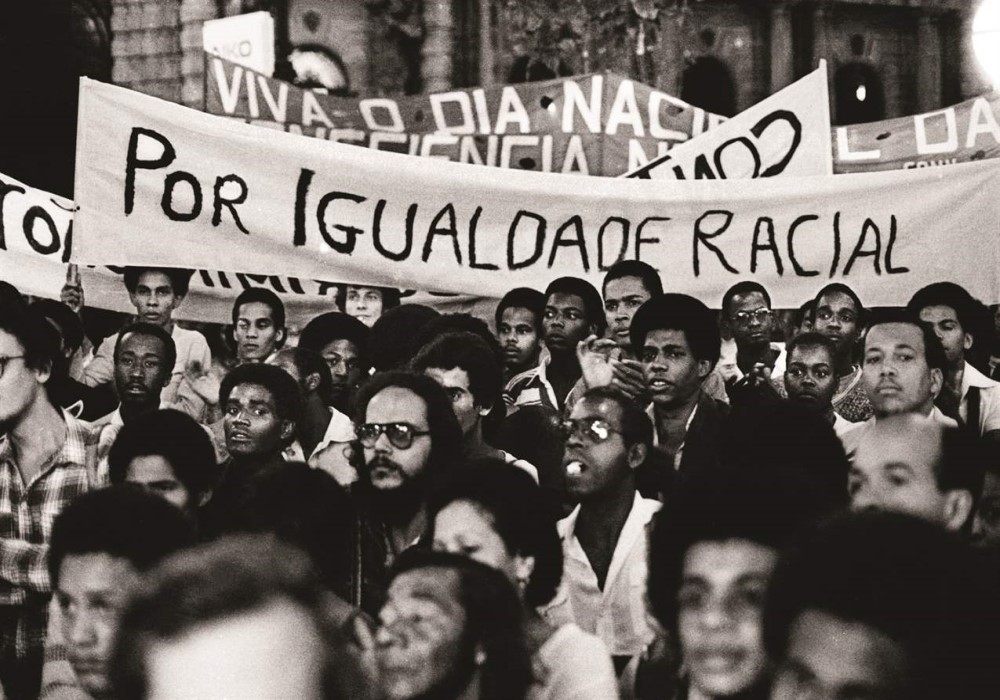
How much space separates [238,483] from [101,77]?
54.0 ft

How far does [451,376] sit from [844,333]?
2356 mm

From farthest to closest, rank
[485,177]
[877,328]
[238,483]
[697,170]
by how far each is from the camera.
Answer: [697,170] < [485,177] < [877,328] < [238,483]

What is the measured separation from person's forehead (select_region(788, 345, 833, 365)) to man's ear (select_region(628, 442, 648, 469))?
4.89 ft

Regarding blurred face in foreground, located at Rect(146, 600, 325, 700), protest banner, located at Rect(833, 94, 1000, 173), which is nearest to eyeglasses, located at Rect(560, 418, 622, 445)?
blurred face in foreground, located at Rect(146, 600, 325, 700)

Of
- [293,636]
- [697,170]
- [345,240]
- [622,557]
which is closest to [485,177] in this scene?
[345,240]

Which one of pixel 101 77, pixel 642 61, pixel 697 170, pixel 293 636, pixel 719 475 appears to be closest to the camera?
pixel 293 636

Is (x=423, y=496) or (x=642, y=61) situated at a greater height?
(x=642, y=61)

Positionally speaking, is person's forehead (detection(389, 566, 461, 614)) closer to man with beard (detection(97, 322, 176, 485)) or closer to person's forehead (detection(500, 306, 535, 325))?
man with beard (detection(97, 322, 176, 485))

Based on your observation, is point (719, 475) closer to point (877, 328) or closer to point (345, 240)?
point (877, 328)

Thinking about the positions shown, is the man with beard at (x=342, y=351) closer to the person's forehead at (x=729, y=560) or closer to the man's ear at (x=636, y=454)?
the man's ear at (x=636, y=454)

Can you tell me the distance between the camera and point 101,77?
67.1ft

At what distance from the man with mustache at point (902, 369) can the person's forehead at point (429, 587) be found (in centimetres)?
243

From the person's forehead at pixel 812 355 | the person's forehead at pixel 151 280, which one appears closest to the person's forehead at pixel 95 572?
the person's forehead at pixel 812 355

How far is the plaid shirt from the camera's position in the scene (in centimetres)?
434
